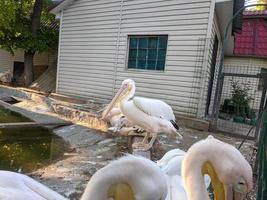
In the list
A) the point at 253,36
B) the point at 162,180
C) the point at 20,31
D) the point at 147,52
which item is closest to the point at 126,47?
the point at 147,52

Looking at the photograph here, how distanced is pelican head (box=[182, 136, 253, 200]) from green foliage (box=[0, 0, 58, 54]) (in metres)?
15.0

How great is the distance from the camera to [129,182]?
1.52m

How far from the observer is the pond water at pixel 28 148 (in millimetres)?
6434

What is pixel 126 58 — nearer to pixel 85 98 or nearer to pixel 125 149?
pixel 85 98

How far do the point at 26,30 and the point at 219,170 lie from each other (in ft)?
53.8

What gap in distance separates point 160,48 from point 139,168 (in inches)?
360

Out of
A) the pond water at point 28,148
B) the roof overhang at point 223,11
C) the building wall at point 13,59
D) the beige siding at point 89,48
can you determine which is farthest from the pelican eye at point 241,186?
the building wall at point 13,59

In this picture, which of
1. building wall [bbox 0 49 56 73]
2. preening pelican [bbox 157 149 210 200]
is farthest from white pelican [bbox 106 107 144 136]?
building wall [bbox 0 49 56 73]

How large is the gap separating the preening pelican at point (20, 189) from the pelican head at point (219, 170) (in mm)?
934

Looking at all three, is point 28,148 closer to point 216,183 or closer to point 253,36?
point 216,183

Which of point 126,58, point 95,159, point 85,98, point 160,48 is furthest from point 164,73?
point 95,159

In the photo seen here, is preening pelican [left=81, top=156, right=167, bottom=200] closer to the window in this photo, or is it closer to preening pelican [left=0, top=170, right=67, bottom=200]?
preening pelican [left=0, top=170, right=67, bottom=200]

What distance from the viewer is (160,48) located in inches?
411

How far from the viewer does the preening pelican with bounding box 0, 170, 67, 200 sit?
202 cm
